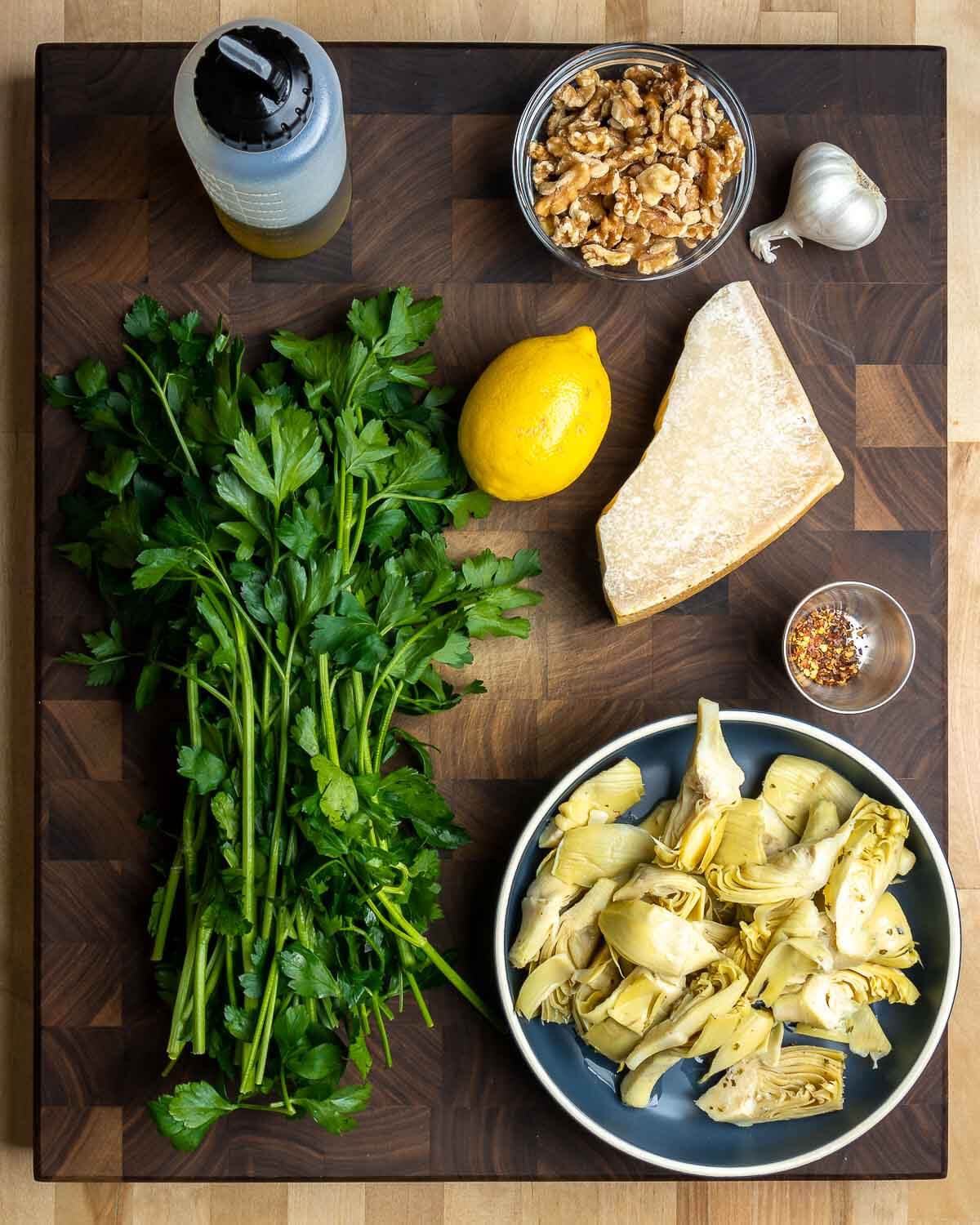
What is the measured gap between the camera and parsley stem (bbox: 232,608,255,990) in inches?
37.0

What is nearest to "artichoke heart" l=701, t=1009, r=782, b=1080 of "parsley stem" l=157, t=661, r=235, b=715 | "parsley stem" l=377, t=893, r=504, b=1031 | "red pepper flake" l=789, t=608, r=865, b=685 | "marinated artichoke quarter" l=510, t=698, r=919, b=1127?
"marinated artichoke quarter" l=510, t=698, r=919, b=1127

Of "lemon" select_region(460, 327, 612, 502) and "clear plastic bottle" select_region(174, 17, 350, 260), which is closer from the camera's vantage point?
"clear plastic bottle" select_region(174, 17, 350, 260)

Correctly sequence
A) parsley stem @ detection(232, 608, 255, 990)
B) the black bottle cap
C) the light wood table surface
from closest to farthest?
the black bottle cap < parsley stem @ detection(232, 608, 255, 990) < the light wood table surface

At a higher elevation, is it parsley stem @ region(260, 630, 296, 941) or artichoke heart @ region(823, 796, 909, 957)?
parsley stem @ region(260, 630, 296, 941)

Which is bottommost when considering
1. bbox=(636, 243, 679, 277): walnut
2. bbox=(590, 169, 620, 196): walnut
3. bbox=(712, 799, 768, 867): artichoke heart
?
bbox=(712, 799, 768, 867): artichoke heart

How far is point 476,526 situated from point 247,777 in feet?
1.12

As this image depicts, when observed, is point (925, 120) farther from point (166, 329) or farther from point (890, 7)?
point (166, 329)

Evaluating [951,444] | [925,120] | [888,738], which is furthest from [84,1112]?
[925,120]

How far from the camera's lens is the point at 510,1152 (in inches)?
43.4

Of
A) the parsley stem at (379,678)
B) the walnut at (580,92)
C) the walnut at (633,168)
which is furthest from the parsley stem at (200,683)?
the walnut at (580,92)

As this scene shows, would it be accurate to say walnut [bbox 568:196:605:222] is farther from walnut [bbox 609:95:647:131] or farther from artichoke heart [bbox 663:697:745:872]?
artichoke heart [bbox 663:697:745:872]

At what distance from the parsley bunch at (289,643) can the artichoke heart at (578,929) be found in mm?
97

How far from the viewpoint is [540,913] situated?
102 centimetres

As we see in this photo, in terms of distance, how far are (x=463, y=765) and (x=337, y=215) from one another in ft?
1.83
